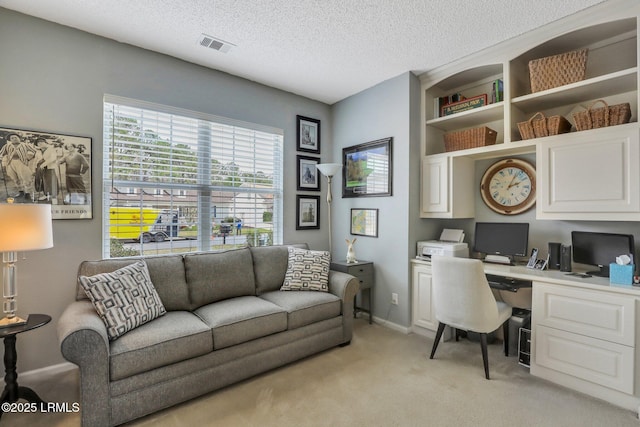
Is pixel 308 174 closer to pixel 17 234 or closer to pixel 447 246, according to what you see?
pixel 447 246

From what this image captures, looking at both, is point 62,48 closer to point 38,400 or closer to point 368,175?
point 38,400

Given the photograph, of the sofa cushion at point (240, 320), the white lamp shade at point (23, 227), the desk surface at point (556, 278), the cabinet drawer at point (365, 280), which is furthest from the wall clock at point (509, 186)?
the white lamp shade at point (23, 227)

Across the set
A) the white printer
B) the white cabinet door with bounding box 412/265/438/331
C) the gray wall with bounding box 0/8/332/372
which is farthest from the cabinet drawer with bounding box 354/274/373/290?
the gray wall with bounding box 0/8/332/372

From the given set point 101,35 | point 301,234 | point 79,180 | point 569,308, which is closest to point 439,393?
point 569,308

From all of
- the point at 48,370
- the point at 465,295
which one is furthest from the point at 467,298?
the point at 48,370

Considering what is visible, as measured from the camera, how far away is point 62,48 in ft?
7.97

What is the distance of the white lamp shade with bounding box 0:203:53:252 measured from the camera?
176 centimetres

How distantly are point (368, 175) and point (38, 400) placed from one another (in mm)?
3343

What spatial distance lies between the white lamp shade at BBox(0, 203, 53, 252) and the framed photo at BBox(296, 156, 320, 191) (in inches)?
97.8

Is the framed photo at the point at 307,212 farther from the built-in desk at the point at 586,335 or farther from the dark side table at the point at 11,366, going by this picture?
the dark side table at the point at 11,366

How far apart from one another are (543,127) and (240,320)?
112 inches

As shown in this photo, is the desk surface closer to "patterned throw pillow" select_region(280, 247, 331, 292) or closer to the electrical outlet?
the electrical outlet

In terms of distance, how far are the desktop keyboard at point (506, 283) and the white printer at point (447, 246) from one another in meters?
0.39

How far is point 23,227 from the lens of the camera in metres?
1.81
